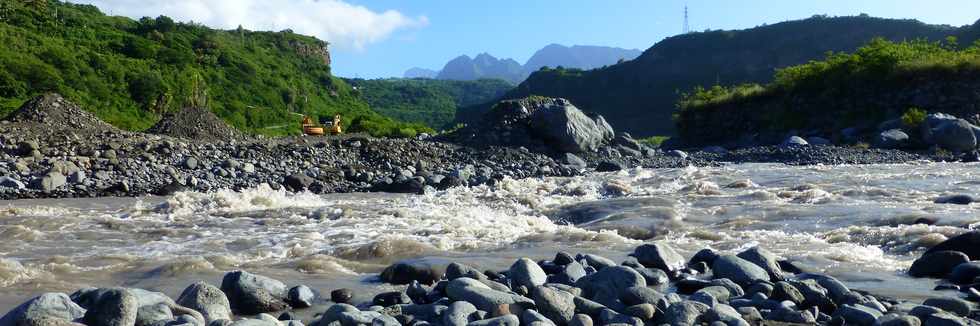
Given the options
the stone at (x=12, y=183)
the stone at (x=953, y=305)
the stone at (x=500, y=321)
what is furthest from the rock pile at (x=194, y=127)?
the stone at (x=953, y=305)

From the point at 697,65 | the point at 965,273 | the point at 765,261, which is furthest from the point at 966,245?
the point at 697,65

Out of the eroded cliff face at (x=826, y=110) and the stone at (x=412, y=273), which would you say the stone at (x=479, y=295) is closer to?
the stone at (x=412, y=273)

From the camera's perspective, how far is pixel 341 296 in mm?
4508

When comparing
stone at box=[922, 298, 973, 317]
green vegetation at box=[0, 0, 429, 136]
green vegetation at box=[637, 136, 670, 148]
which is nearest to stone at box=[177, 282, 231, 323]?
stone at box=[922, 298, 973, 317]

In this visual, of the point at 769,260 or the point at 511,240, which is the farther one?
the point at 511,240

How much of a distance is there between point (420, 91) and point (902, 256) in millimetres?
81646

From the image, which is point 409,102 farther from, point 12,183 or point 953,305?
point 953,305

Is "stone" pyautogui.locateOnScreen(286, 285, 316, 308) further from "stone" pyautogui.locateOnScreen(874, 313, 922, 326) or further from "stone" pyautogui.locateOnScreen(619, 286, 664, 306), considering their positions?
"stone" pyautogui.locateOnScreen(874, 313, 922, 326)

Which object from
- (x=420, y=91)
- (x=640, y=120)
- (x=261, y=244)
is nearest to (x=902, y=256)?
(x=261, y=244)

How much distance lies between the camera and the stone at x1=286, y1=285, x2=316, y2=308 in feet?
14.3

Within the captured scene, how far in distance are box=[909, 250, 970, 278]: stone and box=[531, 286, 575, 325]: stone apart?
2.63m

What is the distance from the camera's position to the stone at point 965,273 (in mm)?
4723

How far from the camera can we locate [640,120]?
2324 inches

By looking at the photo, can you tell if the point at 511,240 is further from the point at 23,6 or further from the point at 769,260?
the point at 23,6
